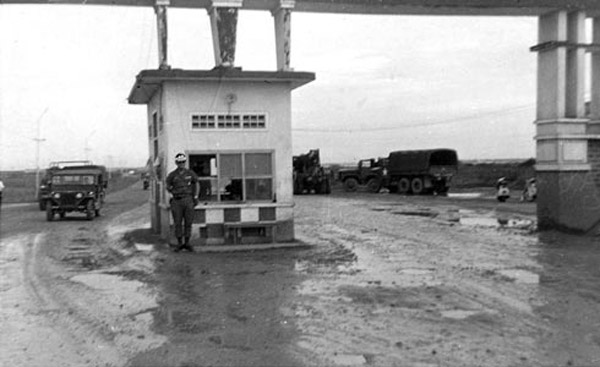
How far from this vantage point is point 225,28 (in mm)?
15375

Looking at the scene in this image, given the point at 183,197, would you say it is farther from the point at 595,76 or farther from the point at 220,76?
the point at 595,76

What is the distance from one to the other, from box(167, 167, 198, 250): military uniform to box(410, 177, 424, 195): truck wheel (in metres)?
27.4

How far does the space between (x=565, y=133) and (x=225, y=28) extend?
8.81m

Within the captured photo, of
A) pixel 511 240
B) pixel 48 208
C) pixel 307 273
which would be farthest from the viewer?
pixel 48 208

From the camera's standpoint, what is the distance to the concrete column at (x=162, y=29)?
15.3 meters

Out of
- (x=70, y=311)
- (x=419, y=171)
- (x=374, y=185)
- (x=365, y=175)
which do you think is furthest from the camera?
(x=365, y=175)

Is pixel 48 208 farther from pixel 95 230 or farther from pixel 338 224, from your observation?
pixel 338 224

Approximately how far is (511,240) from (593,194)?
9.10 feet

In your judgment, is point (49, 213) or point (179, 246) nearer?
point (179, 246)

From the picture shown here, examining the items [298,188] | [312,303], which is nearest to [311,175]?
[298,188]

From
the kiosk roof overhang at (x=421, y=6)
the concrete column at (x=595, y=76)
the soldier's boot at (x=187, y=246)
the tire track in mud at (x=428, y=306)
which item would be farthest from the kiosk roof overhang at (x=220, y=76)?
the concrete column at (x=595, y=76)

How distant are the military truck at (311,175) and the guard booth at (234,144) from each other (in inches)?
1103

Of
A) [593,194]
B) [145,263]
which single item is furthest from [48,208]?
[593,194]

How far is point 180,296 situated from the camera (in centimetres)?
958
